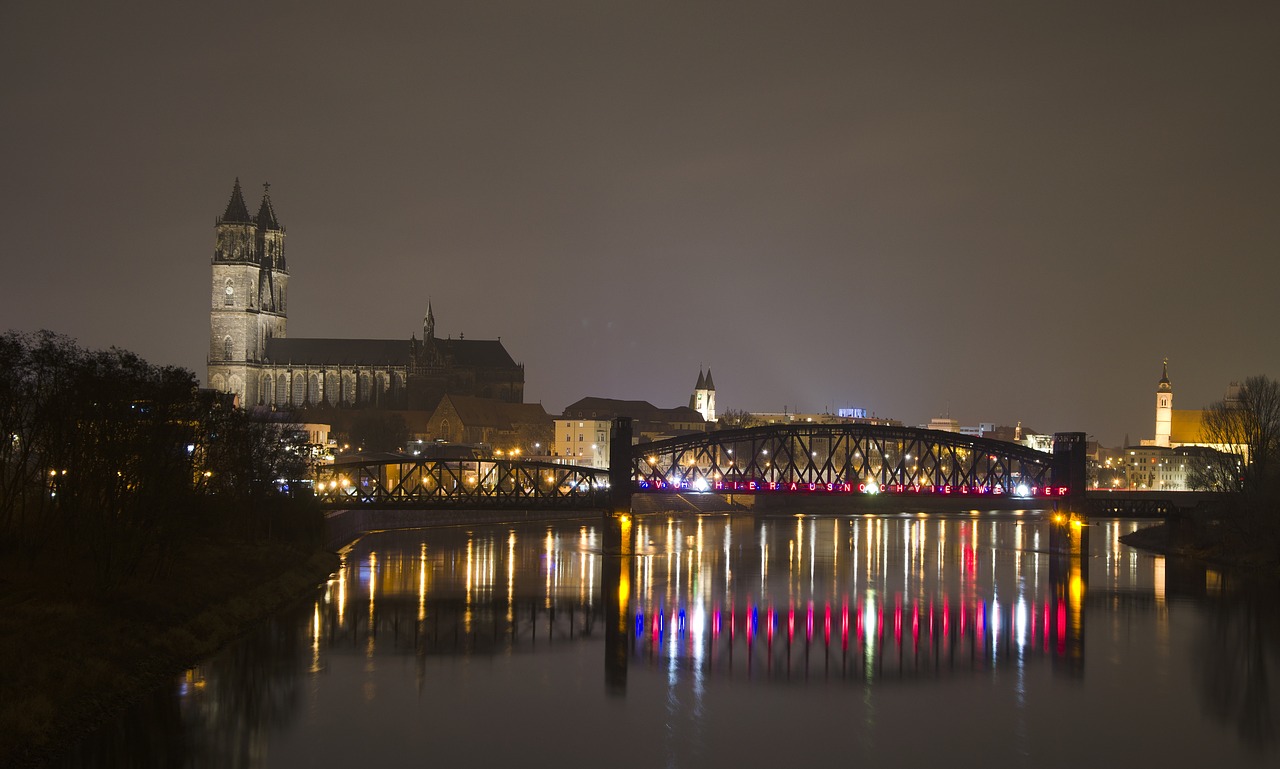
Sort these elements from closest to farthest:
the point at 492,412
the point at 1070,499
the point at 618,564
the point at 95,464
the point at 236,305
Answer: the point at 95,464, the point at 618,564, the point at 1070,499, the point at 492,412, the point at 236,305

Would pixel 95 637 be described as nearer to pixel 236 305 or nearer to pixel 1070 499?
pixel 1070 499

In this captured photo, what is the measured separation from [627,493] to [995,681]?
40669mm

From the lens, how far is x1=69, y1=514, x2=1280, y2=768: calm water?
30.8m

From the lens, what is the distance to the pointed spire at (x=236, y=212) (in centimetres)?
18088

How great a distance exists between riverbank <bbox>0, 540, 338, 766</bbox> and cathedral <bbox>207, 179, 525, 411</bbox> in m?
130

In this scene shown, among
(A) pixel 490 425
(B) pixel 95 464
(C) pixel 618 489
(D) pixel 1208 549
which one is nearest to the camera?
(B) pixel 95 464

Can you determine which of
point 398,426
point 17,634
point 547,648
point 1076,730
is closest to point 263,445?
point 547,648

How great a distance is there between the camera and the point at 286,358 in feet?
600

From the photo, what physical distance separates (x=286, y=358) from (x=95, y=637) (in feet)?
502

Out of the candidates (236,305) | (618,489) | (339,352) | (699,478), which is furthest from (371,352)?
(618,489)

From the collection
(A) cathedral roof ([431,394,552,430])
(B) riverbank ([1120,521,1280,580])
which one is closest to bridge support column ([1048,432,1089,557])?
(B) riverbank ([1120,521,1280,580])

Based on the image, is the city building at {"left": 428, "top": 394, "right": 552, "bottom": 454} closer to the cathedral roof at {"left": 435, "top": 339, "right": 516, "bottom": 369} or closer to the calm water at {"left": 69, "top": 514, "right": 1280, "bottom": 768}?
the cathedral roof at {"left": 435, "top": 339, "right": 516, "bottom": 369}

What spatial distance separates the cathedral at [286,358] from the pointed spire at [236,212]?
14 cm

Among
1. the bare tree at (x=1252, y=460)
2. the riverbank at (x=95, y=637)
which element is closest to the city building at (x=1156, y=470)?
the bare tree at (x=1252, y=460)
